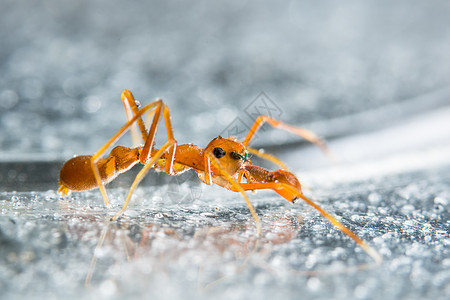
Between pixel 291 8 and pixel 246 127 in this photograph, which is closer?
pixel 246 127

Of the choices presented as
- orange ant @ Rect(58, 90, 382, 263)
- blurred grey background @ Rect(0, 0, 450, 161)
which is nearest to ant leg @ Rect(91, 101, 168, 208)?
orange ant @ Rect(58, 90, 382, 263)

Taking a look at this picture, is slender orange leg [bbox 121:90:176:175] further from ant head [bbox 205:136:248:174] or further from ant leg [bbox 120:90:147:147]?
ant head [bbox 205:136:248:174]

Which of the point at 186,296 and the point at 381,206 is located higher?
the point at 381,206

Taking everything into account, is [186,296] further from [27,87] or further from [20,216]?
[27,87]

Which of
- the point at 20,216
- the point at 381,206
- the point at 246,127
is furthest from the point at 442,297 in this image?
the point at 246,127

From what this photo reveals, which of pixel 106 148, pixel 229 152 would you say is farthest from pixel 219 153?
pixel 106 148

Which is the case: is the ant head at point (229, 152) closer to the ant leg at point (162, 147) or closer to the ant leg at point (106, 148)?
the ant leg at point (162, 147)

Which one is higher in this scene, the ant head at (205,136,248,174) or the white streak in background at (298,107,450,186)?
the white streak in background at (298,107,450,186)
